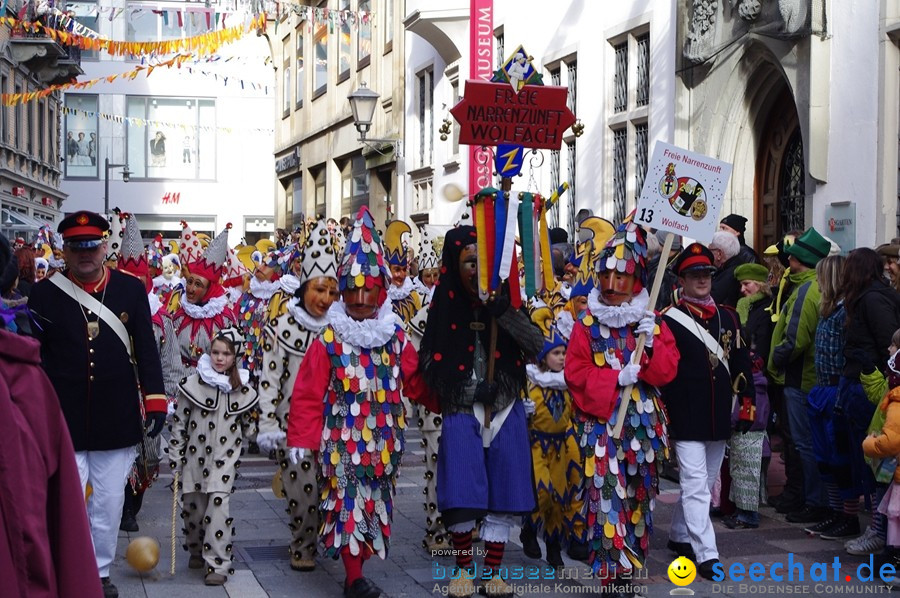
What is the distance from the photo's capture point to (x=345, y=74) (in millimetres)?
34219

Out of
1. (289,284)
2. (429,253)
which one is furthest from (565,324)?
A: (429,253)

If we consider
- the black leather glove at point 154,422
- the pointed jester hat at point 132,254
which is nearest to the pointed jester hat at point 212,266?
the pointed jester hat at point 132,254

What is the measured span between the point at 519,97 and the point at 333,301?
1.71 m

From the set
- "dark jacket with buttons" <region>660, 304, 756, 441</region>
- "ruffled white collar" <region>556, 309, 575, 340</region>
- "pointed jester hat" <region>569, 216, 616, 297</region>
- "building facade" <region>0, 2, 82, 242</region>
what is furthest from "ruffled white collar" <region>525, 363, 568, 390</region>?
"building facade" <region>0, 2, 82, 242</region>

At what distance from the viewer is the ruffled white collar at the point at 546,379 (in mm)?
7777

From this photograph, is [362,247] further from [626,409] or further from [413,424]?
[413,424]

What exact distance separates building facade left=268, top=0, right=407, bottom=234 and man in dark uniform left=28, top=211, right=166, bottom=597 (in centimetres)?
1703

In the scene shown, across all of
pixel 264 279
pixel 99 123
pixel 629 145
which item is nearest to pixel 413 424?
pixel 264 279

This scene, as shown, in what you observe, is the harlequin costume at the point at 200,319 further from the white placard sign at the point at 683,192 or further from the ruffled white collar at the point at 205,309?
the white placard sign at the point at 683,192

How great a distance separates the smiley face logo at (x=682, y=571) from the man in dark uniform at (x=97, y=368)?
304cm

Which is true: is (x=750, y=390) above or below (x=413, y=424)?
above

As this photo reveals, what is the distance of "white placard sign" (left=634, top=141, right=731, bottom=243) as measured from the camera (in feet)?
23.4

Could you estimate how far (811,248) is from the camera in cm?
900

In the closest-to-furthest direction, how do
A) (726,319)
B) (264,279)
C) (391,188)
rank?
1. (726,319)
2. (264,279)
3. (391,188)
